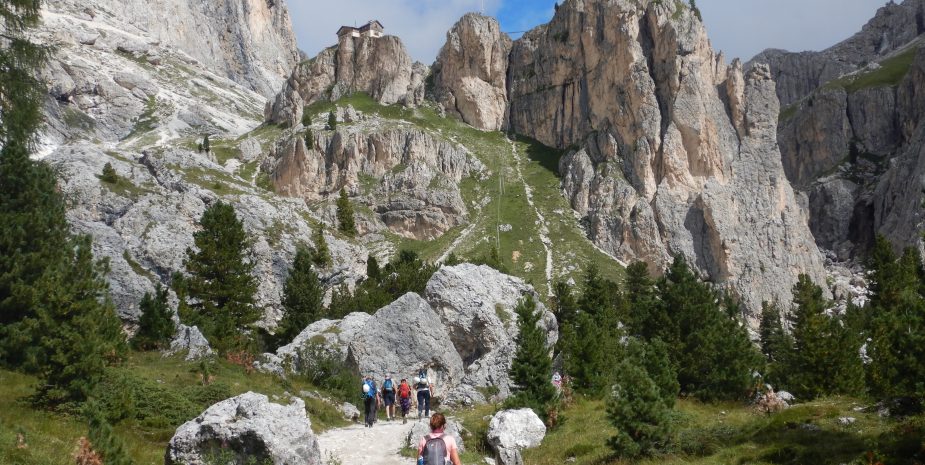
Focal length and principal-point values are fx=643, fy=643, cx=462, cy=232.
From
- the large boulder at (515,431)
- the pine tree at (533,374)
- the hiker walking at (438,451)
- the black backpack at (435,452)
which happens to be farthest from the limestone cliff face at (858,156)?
the black backpack at (435,452)

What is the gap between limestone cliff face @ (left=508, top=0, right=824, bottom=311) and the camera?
111 m

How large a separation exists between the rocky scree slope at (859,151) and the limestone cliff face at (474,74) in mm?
77231

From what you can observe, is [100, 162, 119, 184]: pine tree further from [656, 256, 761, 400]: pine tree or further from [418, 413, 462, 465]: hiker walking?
[418, 413, 462, 465]: hiker walking

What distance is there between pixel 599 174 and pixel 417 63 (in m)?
55.3

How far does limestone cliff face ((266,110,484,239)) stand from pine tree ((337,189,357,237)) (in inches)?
235

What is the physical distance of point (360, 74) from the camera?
145500mm

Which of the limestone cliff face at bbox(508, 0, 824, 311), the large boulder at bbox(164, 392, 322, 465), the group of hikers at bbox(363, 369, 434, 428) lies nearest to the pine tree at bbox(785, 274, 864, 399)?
the group of hikers at bbox(363, 369, 434, 428)

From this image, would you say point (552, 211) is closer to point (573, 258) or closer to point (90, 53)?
point (573, 258)

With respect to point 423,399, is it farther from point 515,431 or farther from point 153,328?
point 153,328

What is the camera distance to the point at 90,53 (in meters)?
197

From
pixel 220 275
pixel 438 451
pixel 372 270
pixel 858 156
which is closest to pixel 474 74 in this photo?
pixel 372 270

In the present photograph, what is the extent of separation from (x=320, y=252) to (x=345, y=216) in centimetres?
3356

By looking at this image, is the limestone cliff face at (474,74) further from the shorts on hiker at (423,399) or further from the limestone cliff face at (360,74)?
the shorts on hiker at (423,399)

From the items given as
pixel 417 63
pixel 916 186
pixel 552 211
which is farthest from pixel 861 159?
pixel 417 63
